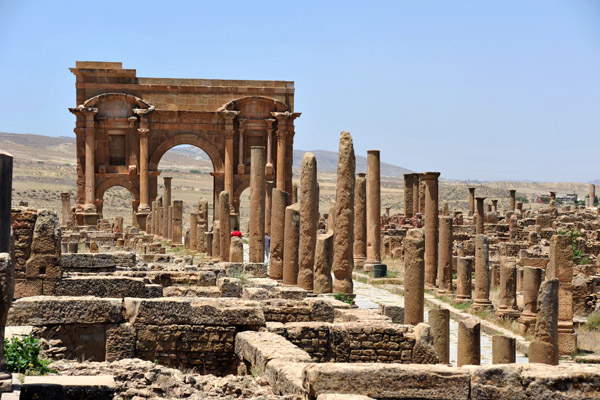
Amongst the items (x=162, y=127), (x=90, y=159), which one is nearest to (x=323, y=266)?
(x=90, y=159)

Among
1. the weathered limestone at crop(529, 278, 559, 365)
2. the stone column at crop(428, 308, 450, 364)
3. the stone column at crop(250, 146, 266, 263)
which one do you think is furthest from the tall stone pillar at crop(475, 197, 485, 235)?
the stone column at crop(428, 308, 450, 364)

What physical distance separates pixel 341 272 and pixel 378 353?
261 inches

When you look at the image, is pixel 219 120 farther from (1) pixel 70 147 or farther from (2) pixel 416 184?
(1) pixel 70 147

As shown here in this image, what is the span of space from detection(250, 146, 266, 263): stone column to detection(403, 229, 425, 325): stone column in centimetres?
692

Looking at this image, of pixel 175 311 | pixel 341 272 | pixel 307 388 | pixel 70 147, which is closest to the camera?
pixel 307 388

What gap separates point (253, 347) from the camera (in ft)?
29.6

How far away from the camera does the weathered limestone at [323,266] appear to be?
16.4 metres

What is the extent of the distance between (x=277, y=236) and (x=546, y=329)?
718 cm

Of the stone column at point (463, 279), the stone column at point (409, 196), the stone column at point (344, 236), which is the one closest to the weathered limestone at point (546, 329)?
the stone column at point (344, 236)

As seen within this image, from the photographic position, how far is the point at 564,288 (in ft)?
52.6

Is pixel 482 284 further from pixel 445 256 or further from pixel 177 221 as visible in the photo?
pixel 177 221

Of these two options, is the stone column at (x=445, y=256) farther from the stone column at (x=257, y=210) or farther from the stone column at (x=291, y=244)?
the stone column at (x=291, y=244)

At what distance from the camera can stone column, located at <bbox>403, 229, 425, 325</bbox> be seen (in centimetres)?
1409

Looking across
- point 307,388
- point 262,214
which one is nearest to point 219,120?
point 262,214
